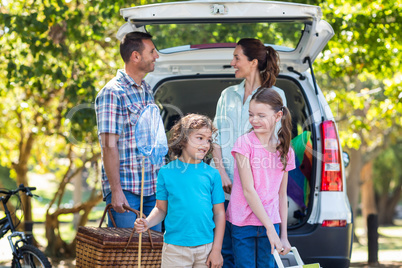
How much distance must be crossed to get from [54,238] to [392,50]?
19.0ft

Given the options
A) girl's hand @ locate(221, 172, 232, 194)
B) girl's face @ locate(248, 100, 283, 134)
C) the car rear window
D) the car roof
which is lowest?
girl's hand @ locate(221, 172, 232, 194)

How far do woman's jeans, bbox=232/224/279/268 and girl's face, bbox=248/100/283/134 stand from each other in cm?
54

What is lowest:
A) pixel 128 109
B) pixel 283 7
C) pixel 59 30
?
pixel 128 109

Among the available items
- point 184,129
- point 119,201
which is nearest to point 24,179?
point 119,201

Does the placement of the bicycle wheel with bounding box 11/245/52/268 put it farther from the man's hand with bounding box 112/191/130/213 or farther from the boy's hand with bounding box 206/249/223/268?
the boy's hand with bounding box 206/249/223/268

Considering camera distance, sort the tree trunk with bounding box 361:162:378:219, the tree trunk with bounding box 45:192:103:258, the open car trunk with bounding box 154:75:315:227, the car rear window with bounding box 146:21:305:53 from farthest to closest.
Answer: the tree trunk with bounding box 361:162:378:219
the tree trunk with bounding box 45:192:103:258
the car rear window with bounding box 146:21:305:53
the open car trunk with bounding box 154:75:315:227

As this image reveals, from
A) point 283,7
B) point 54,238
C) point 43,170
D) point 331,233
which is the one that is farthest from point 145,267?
point 43,170

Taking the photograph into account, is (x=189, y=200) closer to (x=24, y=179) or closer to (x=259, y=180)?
(x=259, y=180)

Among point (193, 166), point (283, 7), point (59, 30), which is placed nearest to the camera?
point (193, 166)

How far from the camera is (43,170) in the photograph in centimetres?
1368

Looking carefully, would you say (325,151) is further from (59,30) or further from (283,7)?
(59,30)

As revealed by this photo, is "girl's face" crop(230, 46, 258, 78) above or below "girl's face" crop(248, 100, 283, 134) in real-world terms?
above

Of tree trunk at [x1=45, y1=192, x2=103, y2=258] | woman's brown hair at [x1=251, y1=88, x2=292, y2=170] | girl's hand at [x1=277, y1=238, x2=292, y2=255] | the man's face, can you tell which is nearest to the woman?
woman's brown hair at [x1=251, y1=88, x2=292, y2=170]

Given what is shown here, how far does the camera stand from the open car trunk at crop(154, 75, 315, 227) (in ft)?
14.6
